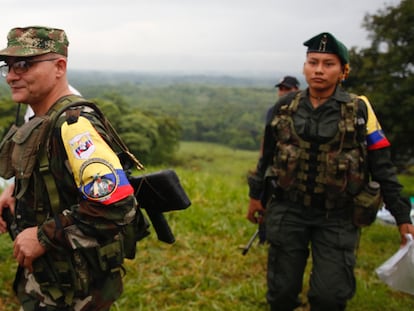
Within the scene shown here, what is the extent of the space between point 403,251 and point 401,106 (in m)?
8.40

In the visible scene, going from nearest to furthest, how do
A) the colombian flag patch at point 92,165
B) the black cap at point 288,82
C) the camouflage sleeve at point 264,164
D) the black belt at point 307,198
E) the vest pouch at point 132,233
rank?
the colombian flag patch at point 92,165
the vest pouch at point 132,233
the black belt at point 307,198
the camouflage sleeve at point 264,164
the black cap at point 288,82

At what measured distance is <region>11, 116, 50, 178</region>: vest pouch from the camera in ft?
6.80

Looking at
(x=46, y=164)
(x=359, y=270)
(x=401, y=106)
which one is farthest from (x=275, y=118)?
(x=401, y=106)

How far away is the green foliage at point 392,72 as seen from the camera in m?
10.8

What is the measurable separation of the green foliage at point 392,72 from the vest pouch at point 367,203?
319 inches

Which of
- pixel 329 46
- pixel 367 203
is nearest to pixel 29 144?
pixel 329 46

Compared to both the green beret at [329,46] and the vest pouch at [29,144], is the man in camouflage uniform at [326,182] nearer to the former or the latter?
the green beret at [329,46]

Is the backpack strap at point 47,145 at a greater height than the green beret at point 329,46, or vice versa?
the green beret at point 329,46

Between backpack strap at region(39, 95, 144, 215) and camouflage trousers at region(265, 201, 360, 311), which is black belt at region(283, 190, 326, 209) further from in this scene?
backpack strap at region(39, 95, 144, 215)

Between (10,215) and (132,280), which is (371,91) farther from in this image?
(10,215)

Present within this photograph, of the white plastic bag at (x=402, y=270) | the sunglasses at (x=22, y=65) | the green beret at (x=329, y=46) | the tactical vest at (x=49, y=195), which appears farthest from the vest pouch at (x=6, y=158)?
the white plastic bag at (x=402, y=270)

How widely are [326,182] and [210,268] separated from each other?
2.02 m

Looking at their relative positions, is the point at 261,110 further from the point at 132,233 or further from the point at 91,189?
the point at 91,189

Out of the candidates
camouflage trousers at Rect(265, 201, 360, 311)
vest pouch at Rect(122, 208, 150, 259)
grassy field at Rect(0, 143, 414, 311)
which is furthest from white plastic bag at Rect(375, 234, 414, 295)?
vest pouch at Rect(122, 208, 150, 259)
